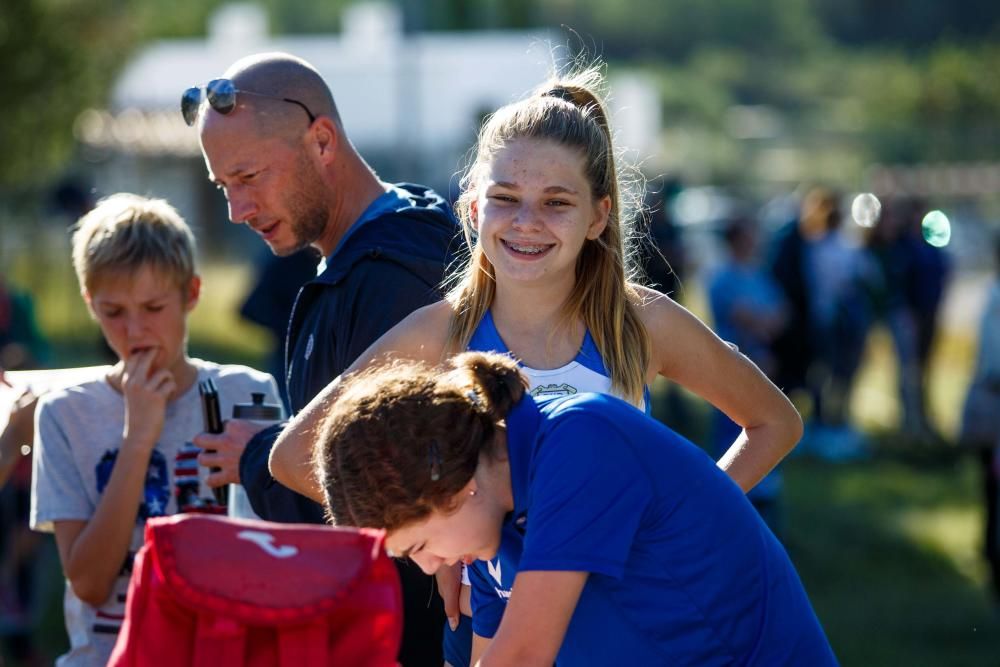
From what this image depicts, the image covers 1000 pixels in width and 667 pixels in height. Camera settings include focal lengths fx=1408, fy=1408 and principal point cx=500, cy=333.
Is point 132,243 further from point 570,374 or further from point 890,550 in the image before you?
point 890,550

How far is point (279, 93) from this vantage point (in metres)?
3.34

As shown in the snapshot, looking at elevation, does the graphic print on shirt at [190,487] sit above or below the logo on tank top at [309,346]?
below

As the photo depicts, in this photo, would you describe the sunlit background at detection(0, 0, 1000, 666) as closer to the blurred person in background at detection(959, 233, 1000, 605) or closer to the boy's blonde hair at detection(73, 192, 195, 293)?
the blurred person in background at detection(959, 233, 1000, 605)

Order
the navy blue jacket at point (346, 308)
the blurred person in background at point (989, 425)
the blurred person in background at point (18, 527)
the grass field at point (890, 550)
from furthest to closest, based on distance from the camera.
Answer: the blurred person in background at point (989, 425) < the grass field at point (890, 550) < the blurred person in background at point (18, 527) < the navy blue jacket at point (346, 308)

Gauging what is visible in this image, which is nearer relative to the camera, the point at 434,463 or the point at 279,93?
the point at 434,463

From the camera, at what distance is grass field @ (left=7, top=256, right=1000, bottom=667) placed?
6746 mm

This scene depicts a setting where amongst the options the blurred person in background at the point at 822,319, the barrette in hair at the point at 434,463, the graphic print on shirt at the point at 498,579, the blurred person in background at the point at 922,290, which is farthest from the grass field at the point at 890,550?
the barrette in hair at the point at 434,463

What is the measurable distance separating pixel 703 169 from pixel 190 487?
53.1m

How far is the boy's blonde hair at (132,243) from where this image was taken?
337 cm

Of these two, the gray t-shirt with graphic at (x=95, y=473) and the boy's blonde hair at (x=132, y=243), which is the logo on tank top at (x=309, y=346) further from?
the boy's blonde hair at (x=132, y=243)

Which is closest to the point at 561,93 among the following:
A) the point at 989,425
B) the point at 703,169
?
the point at 989,425

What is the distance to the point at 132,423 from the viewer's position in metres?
3.22

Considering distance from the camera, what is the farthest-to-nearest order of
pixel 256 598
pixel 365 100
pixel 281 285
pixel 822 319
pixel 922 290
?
pixel 365 100 < pixel 922 290 < pixel 822 319 < pixel 281 285 < pixel 256 598

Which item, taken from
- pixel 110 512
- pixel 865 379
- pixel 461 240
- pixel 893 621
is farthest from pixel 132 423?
pixel 865 379
